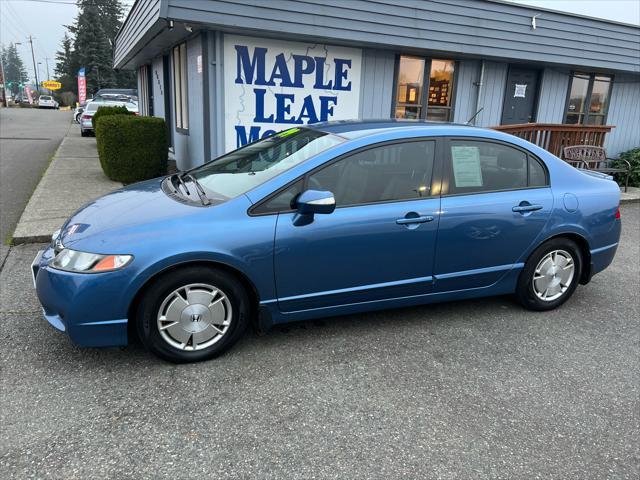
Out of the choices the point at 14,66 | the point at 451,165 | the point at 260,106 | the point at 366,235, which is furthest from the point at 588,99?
the point at 14,66

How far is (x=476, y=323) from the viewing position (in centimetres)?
395

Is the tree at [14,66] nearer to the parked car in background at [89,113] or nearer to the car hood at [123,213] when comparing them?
the parked car in background at [89,113]

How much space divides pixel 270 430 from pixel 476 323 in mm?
2021

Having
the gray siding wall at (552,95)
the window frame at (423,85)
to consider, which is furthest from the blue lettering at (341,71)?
the gray siding wall at (552,95)

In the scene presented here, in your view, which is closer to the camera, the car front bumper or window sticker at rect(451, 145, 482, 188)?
the car front bumper

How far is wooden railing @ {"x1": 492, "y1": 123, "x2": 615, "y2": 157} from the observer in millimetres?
9086

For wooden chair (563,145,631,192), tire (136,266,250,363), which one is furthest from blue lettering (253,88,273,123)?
wooden chair (563,145,631,192)

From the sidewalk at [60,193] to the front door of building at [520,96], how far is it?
7.43m

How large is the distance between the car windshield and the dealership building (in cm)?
336

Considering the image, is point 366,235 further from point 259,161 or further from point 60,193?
point 60,193

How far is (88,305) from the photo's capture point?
2.84 meters

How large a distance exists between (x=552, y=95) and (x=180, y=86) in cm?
754

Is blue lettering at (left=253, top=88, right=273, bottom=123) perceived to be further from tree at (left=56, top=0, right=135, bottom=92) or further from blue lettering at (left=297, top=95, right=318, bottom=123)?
tree at (left=56, top=0, right=135, bottom=92)

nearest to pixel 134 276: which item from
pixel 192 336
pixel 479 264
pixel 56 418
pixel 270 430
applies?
pixel 192 336
